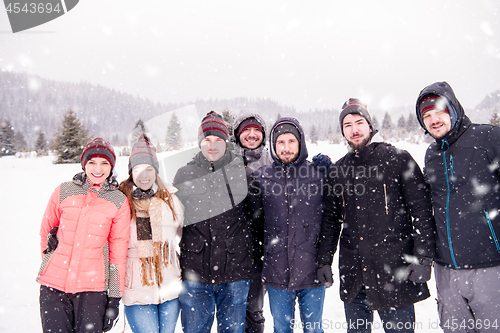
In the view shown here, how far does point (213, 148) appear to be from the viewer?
9.78 ft

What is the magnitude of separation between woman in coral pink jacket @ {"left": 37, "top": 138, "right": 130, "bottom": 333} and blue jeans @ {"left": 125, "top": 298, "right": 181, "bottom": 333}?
0.16m

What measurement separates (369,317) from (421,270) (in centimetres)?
69

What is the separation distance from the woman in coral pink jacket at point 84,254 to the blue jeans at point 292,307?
4.78 feet

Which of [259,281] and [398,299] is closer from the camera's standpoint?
[398,299]

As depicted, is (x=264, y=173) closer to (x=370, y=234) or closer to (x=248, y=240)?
(x=248, y=240)

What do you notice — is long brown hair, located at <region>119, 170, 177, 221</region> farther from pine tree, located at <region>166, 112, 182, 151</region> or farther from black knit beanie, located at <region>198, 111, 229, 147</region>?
pine tree, located at <region>166, 112, 182, 151</region>

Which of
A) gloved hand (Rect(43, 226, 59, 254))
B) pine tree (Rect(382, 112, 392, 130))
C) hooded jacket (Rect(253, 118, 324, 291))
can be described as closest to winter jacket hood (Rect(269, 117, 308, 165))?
hooded jacket (Rect(253, 118, 324, 291))

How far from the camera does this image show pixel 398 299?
2.42 meters

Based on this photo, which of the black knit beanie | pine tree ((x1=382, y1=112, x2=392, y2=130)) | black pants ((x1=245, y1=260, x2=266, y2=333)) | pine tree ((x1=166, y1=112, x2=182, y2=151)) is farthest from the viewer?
pine tree ((x1=382, y1=112, x2=392, y2=130))

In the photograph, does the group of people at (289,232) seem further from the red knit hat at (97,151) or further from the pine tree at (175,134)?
the pine tree at (175,134)

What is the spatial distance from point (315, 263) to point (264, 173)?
1.02 m

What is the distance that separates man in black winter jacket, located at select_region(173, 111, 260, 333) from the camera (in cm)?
268

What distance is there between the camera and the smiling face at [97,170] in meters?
2.67

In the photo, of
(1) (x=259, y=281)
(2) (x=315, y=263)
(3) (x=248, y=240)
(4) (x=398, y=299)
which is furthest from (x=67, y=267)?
(4) (x=398, y=299)
